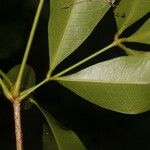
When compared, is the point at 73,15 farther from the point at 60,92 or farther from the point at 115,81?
the point at 60,92

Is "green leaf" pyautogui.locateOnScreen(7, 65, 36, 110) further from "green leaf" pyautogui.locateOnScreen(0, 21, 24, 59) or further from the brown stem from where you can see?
"green leaf" pyautogui.locateOnScreen(0, 21, 24, 59)

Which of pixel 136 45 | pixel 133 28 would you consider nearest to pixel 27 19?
pixel 133 28

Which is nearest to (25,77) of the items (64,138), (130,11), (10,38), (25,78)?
(25,78)

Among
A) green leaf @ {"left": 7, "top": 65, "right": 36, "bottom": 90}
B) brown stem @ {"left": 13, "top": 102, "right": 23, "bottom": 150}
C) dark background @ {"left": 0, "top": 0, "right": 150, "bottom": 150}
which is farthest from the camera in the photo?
dark background @ {"left": 0, "top": 0, "right": 150, "bottom": 150}

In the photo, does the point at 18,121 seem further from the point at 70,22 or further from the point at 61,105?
the point at 61,105

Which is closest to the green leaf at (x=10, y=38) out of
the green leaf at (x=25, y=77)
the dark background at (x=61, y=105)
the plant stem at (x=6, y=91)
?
the dark background at (x=61, y=105)

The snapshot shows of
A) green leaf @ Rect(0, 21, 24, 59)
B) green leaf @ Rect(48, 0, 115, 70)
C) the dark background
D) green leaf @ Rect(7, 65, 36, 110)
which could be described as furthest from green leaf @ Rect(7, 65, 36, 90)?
green leaf @ Rect(0, 21, 24, 59)

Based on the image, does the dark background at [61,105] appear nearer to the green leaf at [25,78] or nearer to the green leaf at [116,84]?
the green leaf at [25,78]
